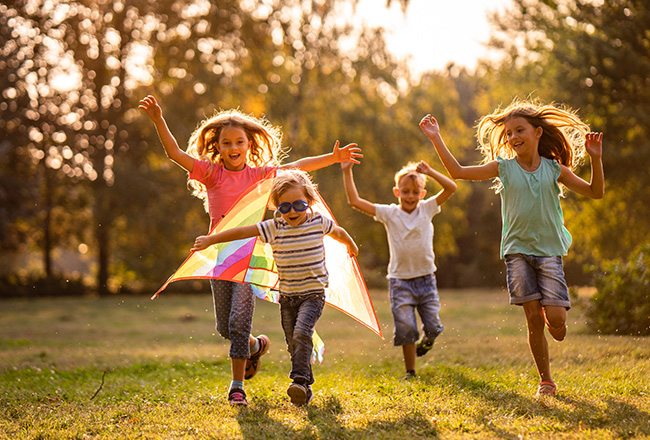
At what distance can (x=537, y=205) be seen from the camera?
5160mm

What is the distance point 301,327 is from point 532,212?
1.86m

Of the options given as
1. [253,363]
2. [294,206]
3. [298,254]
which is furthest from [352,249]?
[253,363]

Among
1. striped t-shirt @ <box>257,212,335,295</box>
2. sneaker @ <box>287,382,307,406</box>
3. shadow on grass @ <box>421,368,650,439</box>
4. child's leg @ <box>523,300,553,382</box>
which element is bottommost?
shadow on grass @ <box>421,368,650,439</box>

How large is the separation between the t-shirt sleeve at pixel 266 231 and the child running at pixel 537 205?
4.38ft

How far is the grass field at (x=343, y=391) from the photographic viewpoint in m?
4.29

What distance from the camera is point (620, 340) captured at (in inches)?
314

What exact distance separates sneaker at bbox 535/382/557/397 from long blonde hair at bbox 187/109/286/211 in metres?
2.79

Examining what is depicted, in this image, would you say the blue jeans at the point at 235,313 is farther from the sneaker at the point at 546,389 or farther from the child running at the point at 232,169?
the sneaker at the point at 546,389

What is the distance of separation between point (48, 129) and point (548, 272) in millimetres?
21898

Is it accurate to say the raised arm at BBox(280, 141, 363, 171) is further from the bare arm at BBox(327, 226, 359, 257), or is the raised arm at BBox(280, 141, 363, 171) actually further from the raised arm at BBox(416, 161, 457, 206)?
the bare arm at BBox(327, 226, 359, 257)

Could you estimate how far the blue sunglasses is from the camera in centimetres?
509

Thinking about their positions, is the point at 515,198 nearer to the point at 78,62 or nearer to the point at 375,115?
the point at 375,115

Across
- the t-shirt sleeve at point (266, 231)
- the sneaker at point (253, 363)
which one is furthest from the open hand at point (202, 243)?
the sneaker at point (253, 363)

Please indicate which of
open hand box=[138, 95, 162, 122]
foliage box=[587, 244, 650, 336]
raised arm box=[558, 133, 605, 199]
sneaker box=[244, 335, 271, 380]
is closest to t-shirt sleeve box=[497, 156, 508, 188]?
raised arm box=[558, 133, 605, 199]
